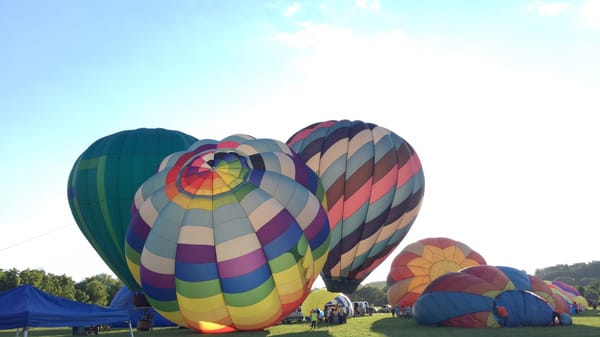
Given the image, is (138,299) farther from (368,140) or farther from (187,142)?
(368,140)

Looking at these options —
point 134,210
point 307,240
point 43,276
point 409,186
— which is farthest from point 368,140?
point 43,276

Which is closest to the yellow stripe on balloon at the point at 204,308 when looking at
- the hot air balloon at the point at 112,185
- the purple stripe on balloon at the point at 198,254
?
the purple stripe on balloon at the point at 198,254

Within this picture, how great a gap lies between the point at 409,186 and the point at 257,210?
7335mm

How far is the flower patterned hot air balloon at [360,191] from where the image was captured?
1605 centimetres

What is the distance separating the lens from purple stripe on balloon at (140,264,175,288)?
37.9 feet

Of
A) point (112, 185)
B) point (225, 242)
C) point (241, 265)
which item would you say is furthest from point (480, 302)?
point (112, 185)

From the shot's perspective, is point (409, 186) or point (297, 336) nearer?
point (297, 336)

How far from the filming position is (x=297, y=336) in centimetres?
1375

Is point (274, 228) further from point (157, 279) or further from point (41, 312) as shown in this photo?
point (41, 312)

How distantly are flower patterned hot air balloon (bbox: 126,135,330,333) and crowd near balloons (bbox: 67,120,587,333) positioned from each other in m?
0.03

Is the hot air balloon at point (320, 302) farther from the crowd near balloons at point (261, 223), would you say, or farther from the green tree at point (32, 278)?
the green tree at point (32, 278)

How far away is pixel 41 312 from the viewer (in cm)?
909

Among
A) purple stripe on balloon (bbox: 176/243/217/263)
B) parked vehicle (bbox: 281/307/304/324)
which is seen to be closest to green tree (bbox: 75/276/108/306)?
parked vehicle (bbox: 281/307/304/324)

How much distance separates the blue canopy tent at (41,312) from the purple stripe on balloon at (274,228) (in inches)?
139
